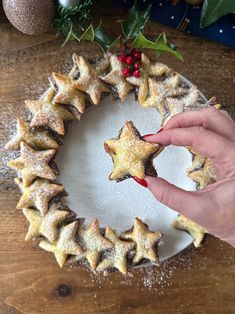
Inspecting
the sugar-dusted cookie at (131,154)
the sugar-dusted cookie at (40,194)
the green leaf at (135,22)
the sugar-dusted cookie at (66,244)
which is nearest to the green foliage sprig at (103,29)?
the green leaf at (135,22)

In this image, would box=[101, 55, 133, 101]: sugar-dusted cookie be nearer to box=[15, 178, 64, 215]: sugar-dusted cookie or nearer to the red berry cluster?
the red berry cluster

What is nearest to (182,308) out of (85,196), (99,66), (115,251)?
(115,251)

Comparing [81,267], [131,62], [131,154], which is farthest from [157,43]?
[81,267]

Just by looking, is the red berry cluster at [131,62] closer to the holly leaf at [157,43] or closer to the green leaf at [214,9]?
the holly leaf at [157,43]

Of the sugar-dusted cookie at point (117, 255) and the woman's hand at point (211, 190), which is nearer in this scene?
the woman's hand at point (211, 190)

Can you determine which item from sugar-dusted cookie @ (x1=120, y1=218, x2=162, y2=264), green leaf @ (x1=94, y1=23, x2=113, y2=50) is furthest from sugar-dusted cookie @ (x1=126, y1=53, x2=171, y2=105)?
sugar-dusted cookie @ (x1=120, y1=218, x2=162, y2=264)
